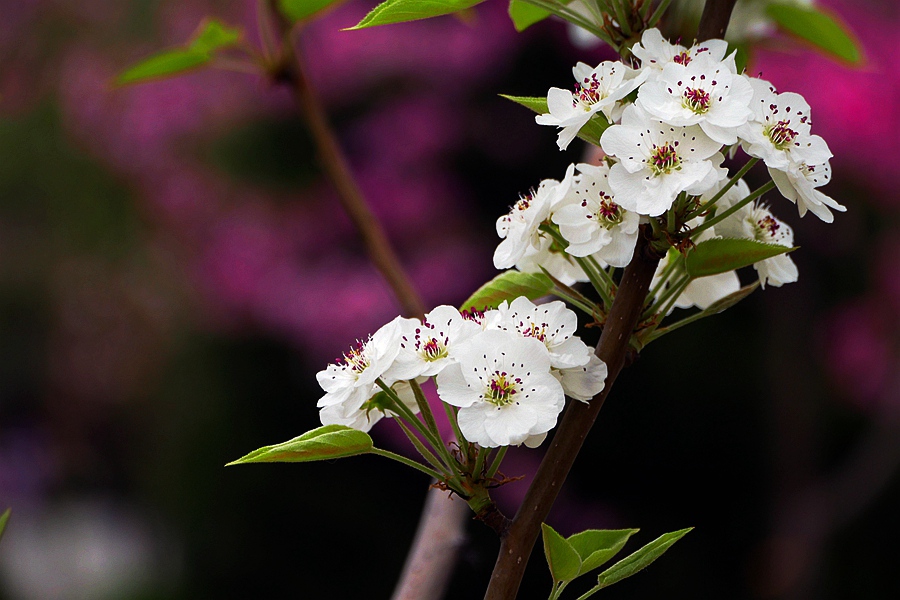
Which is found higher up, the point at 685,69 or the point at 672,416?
the point at 685,69

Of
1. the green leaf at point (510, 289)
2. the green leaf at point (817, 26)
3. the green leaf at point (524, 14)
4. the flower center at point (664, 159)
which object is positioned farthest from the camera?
the green leaf at point (817, 26)

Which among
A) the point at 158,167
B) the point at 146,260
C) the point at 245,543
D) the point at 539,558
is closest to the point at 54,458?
the point at 146,260

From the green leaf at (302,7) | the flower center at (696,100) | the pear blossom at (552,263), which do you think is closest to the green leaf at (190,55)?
the green leaf at (302,7)

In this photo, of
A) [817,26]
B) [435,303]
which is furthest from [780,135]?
[435,303]

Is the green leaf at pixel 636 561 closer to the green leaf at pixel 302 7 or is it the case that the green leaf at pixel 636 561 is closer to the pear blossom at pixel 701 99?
the pear blossom at pixel 701 99

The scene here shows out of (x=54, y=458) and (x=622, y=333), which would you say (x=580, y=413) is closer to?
(x=622, y=333)
